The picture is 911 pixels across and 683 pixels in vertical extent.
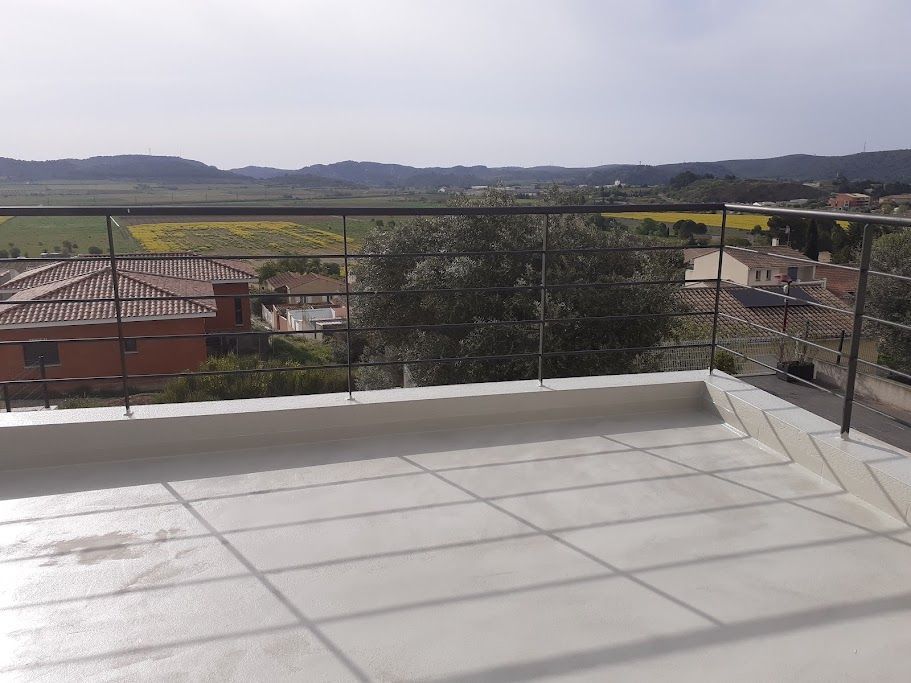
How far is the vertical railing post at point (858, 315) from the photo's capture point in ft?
6.91

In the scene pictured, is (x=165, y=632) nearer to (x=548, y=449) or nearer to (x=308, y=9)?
(x=548, y=449)

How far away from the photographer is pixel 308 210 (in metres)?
2.55

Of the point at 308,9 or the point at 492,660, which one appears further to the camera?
the point at 308,9

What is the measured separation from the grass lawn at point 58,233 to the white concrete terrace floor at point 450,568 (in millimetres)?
908

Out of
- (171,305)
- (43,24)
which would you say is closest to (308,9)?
(43,24)

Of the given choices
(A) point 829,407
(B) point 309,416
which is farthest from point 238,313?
(A) point 829,407

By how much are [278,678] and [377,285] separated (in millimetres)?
9668

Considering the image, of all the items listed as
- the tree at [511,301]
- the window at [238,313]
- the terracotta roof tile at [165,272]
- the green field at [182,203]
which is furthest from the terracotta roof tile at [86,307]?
the tree at [511,301]

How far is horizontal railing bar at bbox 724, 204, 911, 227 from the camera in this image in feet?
6.32

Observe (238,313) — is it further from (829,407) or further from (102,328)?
(829,407)

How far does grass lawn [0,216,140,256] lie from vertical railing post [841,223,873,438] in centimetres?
261

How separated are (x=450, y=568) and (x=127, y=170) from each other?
29.9m

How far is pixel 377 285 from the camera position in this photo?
10781 mm

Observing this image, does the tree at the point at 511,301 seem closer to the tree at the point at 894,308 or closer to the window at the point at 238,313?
the tree at the point at 894,308
